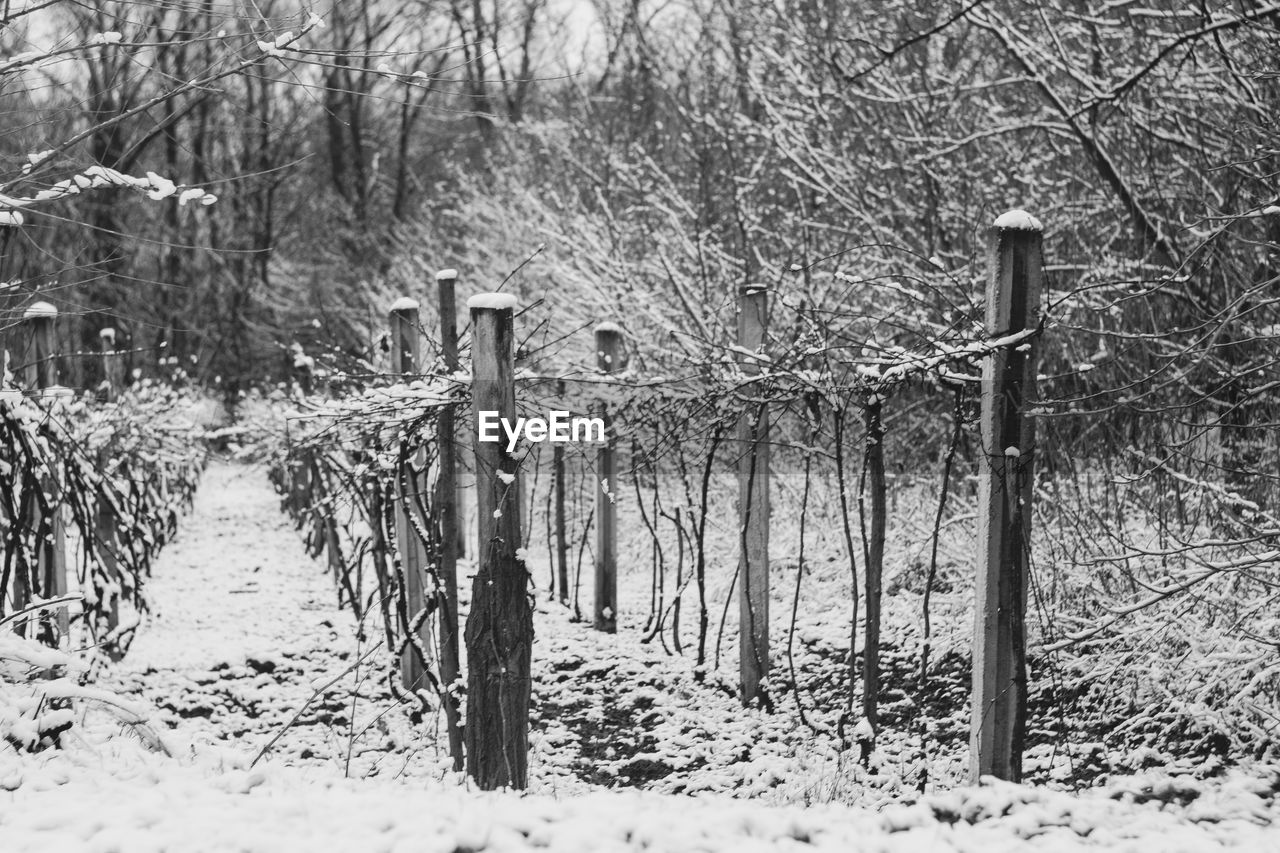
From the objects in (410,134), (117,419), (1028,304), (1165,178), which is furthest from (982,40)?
(410,134)

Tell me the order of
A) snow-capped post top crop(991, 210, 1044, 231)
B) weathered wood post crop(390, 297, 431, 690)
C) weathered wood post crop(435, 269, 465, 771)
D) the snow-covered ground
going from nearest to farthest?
the snow-covered ground → snow-capped post top crop(991, 210, 1044, 231) → weathered wood post crop(435, 269, 465, 771) → weathered wood post crop(390, 297, 431, 690)

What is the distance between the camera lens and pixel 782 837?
3.10 m

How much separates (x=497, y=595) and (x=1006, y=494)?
1946 mm

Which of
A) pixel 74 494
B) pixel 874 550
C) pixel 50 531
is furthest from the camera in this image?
pixel 50 531

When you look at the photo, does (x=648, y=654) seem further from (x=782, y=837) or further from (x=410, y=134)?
(x=410, y=134)

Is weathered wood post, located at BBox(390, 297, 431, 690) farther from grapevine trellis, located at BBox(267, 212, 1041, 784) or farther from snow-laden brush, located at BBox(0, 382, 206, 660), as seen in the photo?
snow-laden brush, located at BBox(0, 382, 206, 660)

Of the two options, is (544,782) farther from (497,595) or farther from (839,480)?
(839,480)

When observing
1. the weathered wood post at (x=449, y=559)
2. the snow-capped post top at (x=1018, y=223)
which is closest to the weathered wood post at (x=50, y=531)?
the weathered wood post at (x=449, y=559)

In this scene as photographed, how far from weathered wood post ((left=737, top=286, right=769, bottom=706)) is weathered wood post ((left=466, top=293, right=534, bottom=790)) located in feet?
5.08

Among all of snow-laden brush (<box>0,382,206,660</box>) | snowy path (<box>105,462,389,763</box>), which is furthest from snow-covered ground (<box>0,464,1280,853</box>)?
snow-laden brush (<box>0,382,206,660</box>)

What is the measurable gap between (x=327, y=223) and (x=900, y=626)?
2108 centimetres

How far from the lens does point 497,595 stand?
4055mm

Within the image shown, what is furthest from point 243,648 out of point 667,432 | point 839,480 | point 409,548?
point 839,480

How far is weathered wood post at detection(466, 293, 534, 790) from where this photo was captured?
13.3 feet
